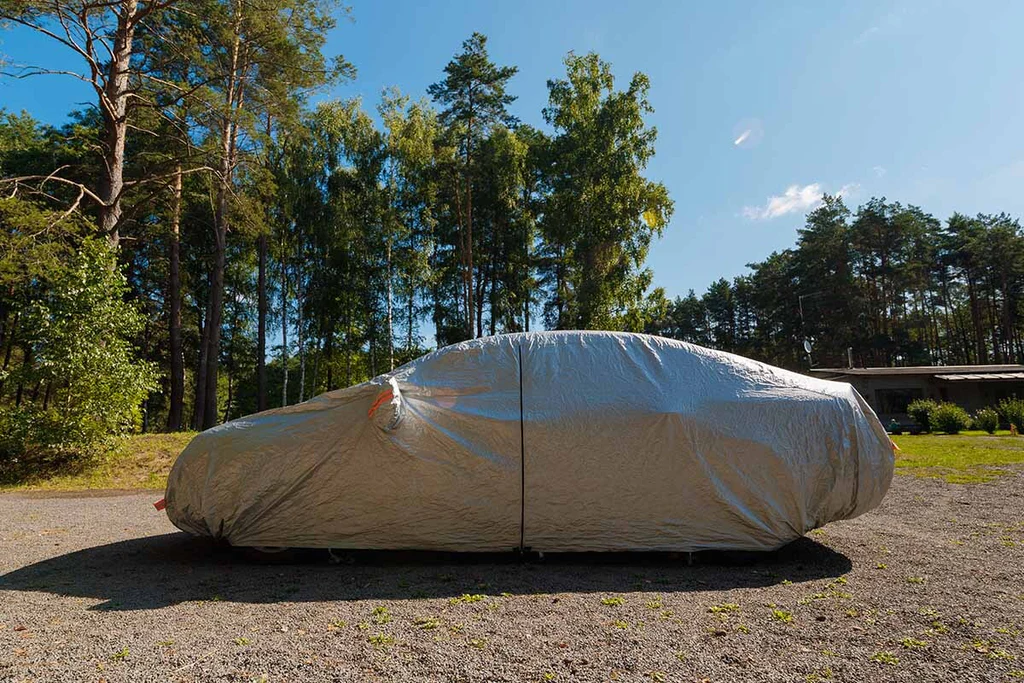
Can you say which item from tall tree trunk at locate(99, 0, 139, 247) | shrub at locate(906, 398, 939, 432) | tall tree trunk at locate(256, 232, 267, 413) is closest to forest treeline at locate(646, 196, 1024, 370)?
shrub at locate(906, 398, 939, 432)

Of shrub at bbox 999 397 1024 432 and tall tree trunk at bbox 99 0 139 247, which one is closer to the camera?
tall tree trunk at bbox 99 0 139 247

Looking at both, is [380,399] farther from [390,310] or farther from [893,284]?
[893,284]

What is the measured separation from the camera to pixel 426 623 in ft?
11.0

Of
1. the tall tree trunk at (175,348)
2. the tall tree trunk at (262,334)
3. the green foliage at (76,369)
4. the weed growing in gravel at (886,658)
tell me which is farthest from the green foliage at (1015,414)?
the tall tree trunk at (175,348)

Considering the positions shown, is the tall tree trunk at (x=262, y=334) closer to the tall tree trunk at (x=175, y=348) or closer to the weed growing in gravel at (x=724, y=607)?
the tall tree trunk at (x=175, y=348)

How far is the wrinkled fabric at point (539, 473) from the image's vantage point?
180 inches

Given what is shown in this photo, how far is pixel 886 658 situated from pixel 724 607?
99cm

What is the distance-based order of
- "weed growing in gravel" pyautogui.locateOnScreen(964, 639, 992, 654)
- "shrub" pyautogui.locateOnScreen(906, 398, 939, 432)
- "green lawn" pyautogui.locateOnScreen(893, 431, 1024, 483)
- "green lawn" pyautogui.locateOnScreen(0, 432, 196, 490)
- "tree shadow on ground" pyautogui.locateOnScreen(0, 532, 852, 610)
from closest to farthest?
"weed growing in gravel" pyautogui.locateOnScreen(964, 639, 992, 654), "tree shadow on ground" pyautogui.locateOnScreen(0, 532, 852, 610), "green lawn" pyautogui.locateOnScreen(893, 431, 1024, 483), "green lawn" pyautogui.locateOnScreen(0, 432, 196, 490), "shrub" pyautogui.locateOnScreen(906, 398, 939, 432)

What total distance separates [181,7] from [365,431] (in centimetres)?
1426

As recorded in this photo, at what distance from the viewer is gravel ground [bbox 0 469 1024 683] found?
107 inches

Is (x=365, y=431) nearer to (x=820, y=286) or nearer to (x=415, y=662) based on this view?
(x=415, y=662)

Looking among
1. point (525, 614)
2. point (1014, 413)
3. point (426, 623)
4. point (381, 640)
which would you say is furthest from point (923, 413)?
point (381, 640)

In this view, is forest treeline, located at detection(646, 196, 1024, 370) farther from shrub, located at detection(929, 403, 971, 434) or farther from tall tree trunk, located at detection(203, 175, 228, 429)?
tall tree trunk, located at detection(203, 175, 228, 429)

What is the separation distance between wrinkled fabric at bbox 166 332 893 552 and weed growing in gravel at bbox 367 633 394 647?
1445 mm
